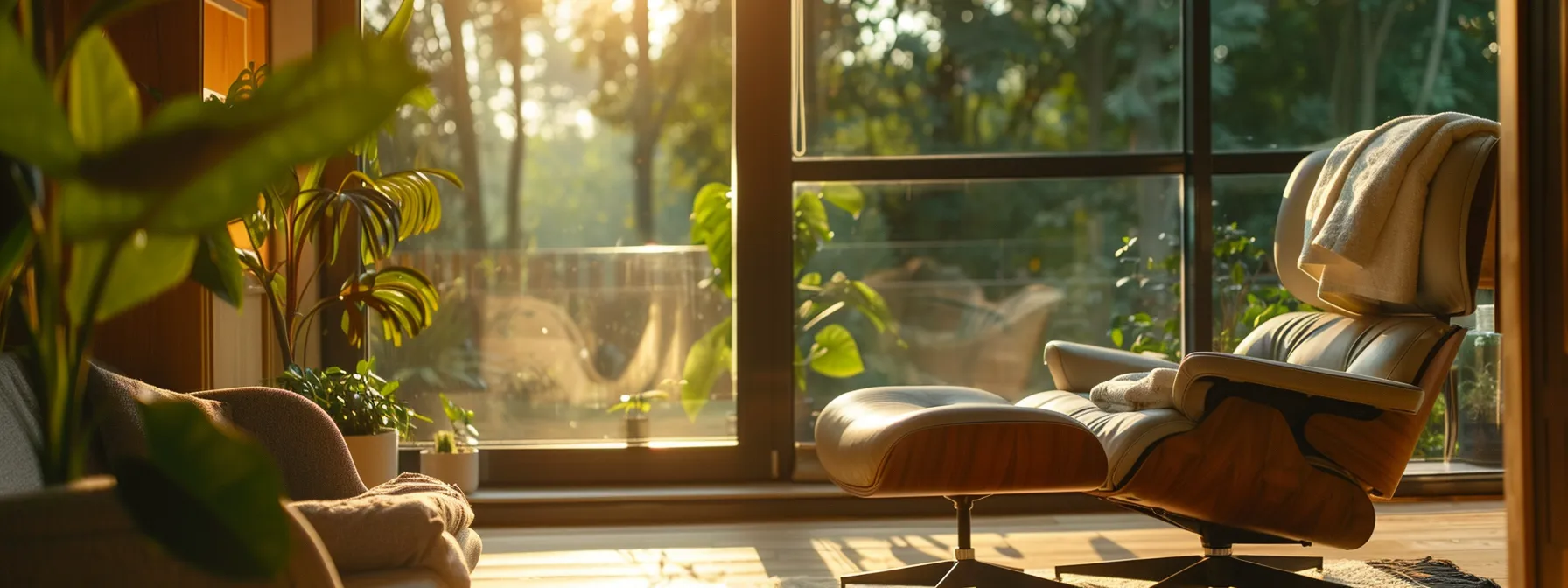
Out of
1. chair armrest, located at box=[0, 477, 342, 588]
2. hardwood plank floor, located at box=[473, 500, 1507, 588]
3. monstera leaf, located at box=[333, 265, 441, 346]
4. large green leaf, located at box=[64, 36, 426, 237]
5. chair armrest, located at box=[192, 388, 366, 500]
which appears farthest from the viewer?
monstera leaf, located at box=[333, 265, 441, 346]

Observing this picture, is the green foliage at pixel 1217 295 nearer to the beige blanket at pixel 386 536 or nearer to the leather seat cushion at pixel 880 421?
the leather seat cushion at pixel 880 421

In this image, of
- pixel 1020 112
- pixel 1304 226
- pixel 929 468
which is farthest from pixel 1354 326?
pixel 1020 112

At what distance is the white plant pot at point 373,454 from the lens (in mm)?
3066

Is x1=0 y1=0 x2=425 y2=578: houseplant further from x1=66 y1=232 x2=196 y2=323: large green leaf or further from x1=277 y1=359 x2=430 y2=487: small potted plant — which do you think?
x1=277 y1=359 x2=430 y2=487: small potted plant

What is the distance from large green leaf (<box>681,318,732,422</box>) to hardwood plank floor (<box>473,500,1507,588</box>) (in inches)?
20.8

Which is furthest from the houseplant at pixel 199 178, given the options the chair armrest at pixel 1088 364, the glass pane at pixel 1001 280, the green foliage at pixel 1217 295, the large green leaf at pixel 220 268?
the green foliage at pixel 1217 295

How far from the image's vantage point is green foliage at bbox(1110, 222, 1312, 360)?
3896 millimetres

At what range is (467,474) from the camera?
3.58 metres

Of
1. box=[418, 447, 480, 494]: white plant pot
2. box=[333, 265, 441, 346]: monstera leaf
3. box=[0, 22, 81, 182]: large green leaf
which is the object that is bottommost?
box=[418, 447, 480, 494]: white plant pot

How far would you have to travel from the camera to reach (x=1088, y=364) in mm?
2910

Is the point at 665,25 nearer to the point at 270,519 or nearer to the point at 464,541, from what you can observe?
the point at 464,541

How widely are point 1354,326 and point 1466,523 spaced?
1.30 metres

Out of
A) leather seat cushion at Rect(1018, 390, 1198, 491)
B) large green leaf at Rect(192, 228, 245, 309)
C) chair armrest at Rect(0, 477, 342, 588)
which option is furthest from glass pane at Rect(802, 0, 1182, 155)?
chair armrest at Rect(0, 477, 342, 588)

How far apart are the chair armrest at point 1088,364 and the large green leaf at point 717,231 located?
127cm
